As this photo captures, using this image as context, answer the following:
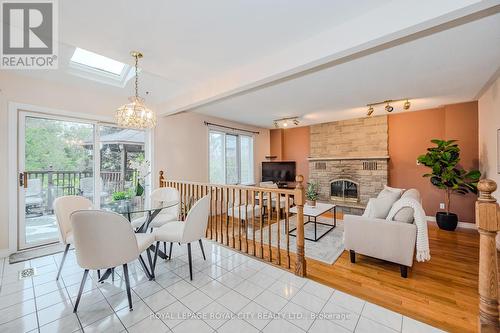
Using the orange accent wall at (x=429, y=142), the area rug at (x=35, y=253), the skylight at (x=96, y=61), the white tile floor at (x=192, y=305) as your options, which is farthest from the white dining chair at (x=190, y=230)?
the orange accent wall at (x=429, y=142)

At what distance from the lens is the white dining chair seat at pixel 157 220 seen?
2902 millimetres

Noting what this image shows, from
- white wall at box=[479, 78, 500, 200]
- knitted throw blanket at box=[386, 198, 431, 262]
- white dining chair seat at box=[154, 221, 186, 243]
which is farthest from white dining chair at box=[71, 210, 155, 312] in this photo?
white wall at box=[479, 78, 500, 200]

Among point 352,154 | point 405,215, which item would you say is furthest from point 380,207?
point 352,154

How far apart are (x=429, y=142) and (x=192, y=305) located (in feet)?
18.4

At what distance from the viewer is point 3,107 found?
2.81m

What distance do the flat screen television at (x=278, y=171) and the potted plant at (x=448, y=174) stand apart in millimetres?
3212

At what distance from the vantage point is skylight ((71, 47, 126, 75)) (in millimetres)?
2869

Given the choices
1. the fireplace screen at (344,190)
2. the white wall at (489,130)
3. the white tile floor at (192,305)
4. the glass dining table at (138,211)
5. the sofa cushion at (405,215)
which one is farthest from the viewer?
the fireplace screen at (344,190)

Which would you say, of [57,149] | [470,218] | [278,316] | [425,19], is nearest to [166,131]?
[57,149]

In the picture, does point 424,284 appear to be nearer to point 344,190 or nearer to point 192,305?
point 192,305

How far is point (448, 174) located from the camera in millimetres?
3947

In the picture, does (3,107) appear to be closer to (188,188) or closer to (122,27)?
(122,27)

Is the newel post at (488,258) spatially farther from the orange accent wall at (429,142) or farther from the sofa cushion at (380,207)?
the orange accent wall at (429,142)

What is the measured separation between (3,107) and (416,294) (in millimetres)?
5384
